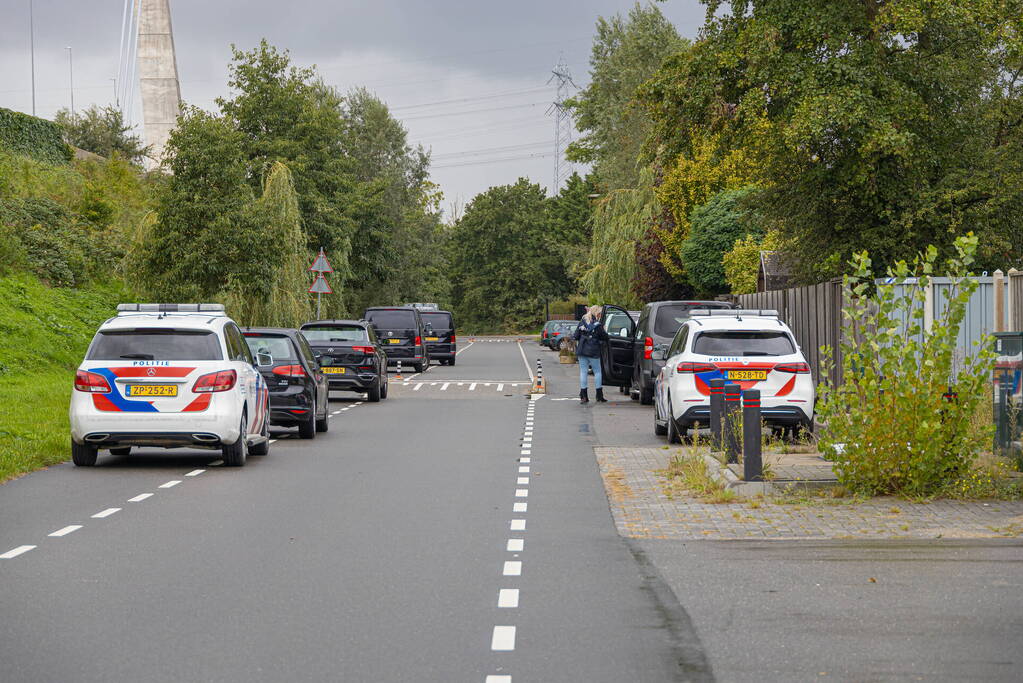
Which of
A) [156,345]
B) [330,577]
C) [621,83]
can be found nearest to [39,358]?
[156,345]

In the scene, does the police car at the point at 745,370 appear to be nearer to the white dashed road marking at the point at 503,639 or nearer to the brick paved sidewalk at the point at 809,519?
the brick paved sidewalk at the point at 809,519

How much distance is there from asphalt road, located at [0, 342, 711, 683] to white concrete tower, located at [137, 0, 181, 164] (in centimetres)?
3998

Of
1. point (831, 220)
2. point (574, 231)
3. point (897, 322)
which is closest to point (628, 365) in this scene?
point (831, 220)

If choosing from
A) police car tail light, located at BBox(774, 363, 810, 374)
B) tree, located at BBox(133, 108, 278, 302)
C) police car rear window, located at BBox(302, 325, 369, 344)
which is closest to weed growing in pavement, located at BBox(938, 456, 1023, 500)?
police car tail light, located at BBox(774, 363, 810, 374)

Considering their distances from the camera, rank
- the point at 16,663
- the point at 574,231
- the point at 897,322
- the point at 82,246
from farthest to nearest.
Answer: the point at 574,231 < the point at 82,246 < the point at 897,322 < the point at 16,663

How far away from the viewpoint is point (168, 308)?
16281 mm

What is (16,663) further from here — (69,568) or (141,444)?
(141,444)

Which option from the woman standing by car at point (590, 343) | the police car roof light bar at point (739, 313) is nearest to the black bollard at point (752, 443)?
the police car roof light bar at point (739, 313)

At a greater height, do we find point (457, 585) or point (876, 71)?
point (876, 71)

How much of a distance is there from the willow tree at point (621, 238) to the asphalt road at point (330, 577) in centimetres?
4176

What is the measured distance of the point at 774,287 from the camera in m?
40.8

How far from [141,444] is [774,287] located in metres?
28.5

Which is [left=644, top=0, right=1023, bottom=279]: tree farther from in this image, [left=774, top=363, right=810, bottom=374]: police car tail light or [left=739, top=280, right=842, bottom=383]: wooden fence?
[left=774, top=363, right=810, bottom=374]: police car tail light

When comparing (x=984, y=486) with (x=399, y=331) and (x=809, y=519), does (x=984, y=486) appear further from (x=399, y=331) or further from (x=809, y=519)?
(x=399, y=331)
